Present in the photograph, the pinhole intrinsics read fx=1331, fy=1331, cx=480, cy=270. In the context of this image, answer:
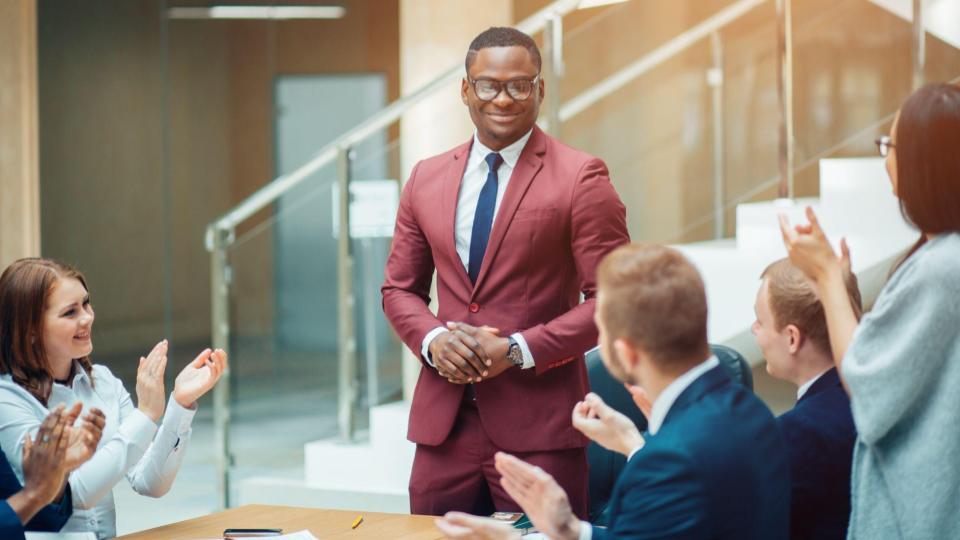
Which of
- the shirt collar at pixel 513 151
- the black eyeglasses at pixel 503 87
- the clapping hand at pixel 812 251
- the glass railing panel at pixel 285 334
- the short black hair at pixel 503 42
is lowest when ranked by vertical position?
the glass railing panel at pixel 285 334

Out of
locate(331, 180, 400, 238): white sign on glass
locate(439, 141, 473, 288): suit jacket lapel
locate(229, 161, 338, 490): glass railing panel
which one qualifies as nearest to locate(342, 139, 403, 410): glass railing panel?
locate(331, 180, 400, 238): white sign on glass

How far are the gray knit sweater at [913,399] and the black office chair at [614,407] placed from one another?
41.9 inches

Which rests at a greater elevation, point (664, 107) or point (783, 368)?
point (664, 107)

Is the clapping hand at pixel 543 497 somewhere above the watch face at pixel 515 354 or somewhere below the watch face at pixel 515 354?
below

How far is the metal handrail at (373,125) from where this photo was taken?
5.00 m

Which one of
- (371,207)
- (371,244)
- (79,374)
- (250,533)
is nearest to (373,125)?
(371,207)

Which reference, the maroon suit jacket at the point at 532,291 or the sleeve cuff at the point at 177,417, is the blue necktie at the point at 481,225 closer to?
the maroon suit jacket at the point at 532,291

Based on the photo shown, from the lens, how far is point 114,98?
816cm

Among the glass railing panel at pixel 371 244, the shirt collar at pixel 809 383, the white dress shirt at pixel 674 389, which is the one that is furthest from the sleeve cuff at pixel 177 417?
the glass railing panel at pixel 371 244

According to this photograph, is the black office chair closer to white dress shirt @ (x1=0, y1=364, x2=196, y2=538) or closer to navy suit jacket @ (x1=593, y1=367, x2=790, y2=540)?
white dress shirt @ (x1=0, y1=364, x2=196, y2=538)

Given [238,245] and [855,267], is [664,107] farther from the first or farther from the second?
[238,245]

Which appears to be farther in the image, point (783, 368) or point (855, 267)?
point (855, 267)

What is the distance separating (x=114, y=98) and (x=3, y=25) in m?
0.98

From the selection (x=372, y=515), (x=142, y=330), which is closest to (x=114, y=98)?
(x=142, y=330)
